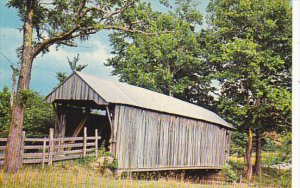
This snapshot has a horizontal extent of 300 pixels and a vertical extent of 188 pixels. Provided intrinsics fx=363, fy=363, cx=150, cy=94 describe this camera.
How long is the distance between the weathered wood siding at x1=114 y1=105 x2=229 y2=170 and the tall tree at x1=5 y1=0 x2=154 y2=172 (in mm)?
3486

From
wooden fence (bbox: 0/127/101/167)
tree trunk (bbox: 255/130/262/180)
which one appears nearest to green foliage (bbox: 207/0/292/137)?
tree trunk (bbox: 255/130/262/180)

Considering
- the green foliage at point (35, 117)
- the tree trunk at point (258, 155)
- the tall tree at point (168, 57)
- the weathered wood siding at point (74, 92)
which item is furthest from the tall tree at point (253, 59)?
the green foliage at point (35, 117)

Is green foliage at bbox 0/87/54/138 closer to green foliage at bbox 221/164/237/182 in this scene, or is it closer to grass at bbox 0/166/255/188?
grass at bbox 0/166/255/188

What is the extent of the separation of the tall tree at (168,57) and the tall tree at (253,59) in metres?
1.17

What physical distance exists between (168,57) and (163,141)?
3.37m

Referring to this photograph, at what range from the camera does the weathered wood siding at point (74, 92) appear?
1212cm

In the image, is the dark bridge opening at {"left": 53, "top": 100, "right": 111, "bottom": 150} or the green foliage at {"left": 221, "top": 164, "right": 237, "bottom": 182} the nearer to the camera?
the dark bridge opening at {"left": 53, "top": 100, "right": 111, "bottom": 150}

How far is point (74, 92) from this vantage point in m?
12.5

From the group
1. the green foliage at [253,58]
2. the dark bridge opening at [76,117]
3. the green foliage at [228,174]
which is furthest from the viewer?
the green foliage at [228,174]

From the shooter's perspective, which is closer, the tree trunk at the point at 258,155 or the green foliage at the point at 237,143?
the tree trunk at the point at 258,155

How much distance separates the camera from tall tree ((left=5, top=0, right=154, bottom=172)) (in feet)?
30.6

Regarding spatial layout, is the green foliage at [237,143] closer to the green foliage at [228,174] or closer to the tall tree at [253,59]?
the tall tree at [253,59]

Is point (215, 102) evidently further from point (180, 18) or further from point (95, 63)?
point (95, 63)

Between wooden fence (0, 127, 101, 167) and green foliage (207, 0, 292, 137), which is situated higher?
green foliage (207, 0, 292, 137)
